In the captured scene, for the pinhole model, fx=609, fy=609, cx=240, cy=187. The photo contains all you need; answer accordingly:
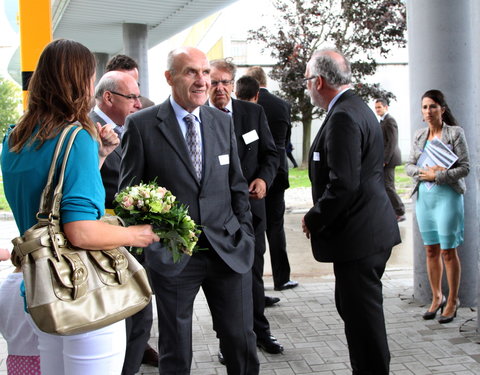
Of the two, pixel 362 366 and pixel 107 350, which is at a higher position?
pixel 107 350

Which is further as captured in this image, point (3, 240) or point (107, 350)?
point (3, 240)

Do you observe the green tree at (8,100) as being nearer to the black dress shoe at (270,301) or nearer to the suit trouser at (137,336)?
the black dress shoe at (270,301)

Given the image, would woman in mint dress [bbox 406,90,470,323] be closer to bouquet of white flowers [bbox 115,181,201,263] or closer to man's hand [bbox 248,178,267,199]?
man's hand [bbox 248,178,267,199]

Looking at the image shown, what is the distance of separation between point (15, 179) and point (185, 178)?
50.7 inches

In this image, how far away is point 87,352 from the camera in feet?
7.84

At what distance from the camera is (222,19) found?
32844 millimetres

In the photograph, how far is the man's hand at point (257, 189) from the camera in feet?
16.0

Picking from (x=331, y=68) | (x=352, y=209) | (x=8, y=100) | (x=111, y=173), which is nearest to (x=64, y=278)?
(x=111, y=173)

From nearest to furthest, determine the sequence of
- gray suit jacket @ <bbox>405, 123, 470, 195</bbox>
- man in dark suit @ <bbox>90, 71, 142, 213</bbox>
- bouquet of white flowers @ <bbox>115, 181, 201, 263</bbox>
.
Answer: bouquet of white flowers @ <bbox>115, 181, 201, 263</bbox> < man in dark suit @ <bbox>90, 71, 142, 213</bbox> < gray suit jacket @ <bbox>405, 123, 470, 195</bbox>

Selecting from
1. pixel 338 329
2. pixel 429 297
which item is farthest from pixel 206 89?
pixel 429 297

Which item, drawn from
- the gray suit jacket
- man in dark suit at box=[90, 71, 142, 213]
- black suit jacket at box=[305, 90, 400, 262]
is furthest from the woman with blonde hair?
the gray suit jacket

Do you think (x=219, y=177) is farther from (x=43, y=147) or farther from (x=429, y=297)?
(x=429, y=297)

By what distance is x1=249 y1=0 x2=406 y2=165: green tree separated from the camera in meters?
23.6

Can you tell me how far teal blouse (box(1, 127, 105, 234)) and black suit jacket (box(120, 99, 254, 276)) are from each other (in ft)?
3.54
